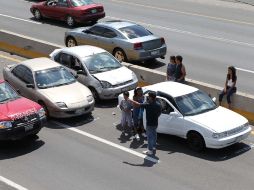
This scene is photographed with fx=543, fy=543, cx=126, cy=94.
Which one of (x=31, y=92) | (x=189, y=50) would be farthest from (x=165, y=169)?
(x=189, y=50)

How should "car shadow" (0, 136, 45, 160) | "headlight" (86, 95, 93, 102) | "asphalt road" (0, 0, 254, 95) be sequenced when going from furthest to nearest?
"asphalt road" (0, 0, 254, 95) < "headlight" (86, 95, 93, 102) < "car shadow" (0, 136, 45, 160)

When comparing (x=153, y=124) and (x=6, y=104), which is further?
(x=6, y=104)

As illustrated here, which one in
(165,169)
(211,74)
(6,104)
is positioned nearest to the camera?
(165,169)

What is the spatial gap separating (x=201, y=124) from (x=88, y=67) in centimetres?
568

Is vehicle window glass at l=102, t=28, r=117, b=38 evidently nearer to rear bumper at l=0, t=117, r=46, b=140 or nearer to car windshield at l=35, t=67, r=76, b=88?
car windshield at l=35, t=67, r=76, b=88

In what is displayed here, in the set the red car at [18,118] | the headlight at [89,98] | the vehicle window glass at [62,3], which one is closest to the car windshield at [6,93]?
the red car at [18,118]

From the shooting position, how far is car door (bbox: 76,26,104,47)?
891 inches

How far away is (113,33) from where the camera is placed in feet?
72.5

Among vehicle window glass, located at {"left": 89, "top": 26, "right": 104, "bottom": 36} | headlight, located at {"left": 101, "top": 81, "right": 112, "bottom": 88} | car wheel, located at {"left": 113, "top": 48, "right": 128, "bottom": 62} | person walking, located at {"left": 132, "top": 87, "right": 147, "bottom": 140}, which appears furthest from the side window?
vehicle window glass, located at {"left": 89, "top": 26, "right": 104, "bottom": 36}

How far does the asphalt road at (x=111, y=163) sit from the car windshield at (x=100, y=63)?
2.86 meters

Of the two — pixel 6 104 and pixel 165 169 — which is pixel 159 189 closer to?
pixel 165 169

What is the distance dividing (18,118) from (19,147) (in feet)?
3.47

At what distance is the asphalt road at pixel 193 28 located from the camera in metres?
21.6

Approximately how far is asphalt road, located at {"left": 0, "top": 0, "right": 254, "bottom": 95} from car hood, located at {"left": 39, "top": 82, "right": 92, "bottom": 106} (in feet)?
17.7
